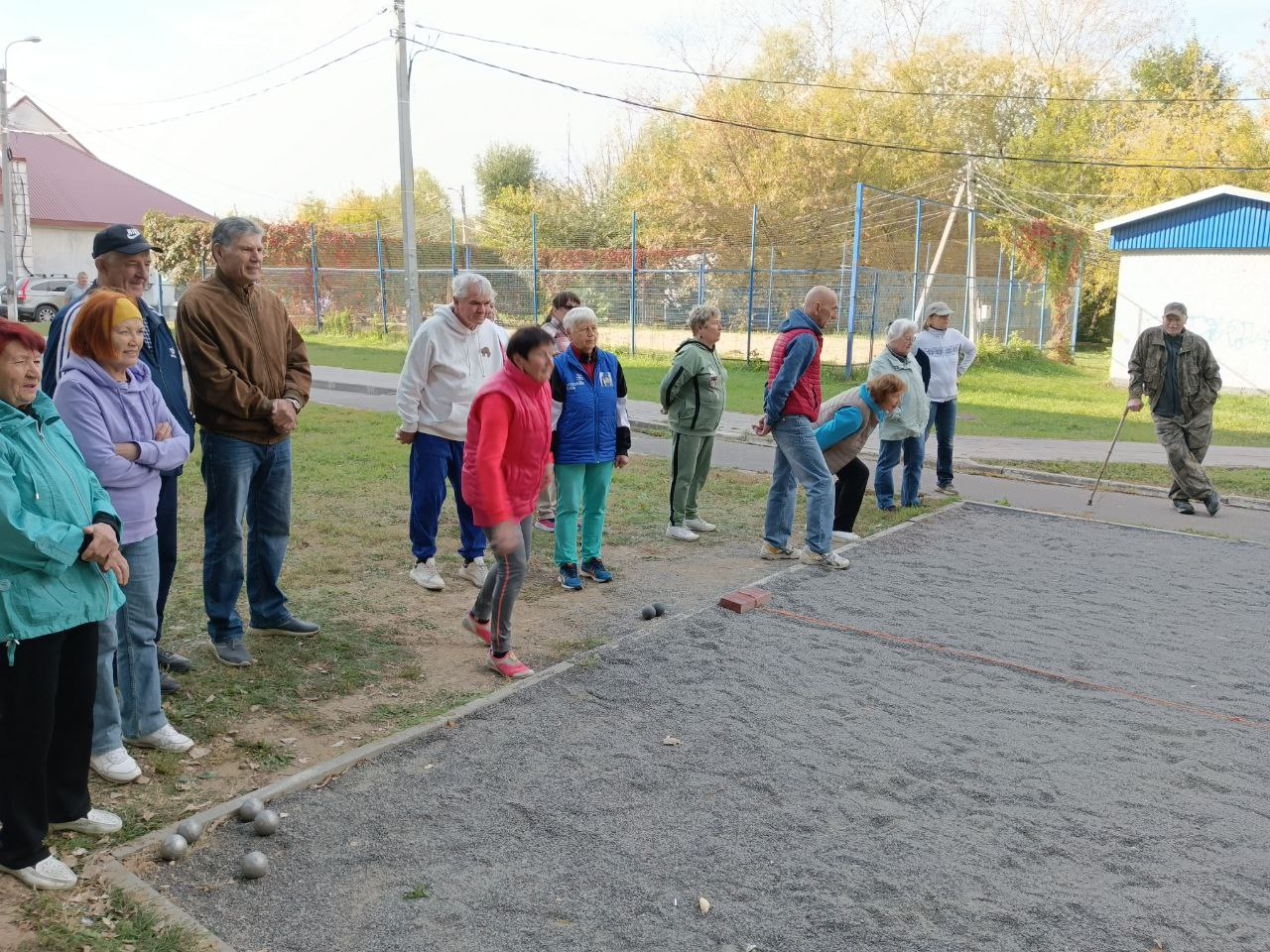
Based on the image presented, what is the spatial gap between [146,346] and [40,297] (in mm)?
36888

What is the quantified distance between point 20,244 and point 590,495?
40.4 metres

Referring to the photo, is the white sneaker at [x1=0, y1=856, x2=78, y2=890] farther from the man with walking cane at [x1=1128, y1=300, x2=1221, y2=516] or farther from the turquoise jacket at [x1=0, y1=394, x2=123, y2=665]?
the man with walking cane at [x1=1128, y1=300, x2=1221, y2=516]

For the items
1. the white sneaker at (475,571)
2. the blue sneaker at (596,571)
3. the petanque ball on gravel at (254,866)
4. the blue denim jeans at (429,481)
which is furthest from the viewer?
the blue sneaker at (596,571)

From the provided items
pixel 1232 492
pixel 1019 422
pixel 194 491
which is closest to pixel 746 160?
pixel 1019 422

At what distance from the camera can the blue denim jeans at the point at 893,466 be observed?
9969 mm

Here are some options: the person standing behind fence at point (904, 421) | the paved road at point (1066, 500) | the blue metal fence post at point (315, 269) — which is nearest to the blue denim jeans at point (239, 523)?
the person standing behind fence at point (904, 421)

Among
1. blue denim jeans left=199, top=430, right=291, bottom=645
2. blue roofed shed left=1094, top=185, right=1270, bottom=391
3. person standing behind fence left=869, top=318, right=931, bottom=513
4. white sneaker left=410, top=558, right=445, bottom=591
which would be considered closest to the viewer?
blue denim jeans left=199, top=430, right=291, bottom=645

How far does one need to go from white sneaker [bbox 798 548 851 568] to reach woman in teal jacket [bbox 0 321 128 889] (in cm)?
532

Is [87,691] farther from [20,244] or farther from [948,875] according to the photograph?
[20,244]

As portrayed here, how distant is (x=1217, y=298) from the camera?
21.8 meters

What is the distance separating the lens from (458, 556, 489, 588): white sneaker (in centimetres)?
704

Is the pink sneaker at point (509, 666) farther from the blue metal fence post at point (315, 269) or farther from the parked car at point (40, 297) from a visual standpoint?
the parked car at point (40, 297)

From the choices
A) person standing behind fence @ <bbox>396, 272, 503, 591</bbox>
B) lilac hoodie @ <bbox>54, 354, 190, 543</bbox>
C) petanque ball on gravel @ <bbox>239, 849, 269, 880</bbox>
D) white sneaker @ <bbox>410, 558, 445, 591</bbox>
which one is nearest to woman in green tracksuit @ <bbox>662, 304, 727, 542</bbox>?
person standing behind fence @ <bbox>396, 272, 503, 591</bbox>

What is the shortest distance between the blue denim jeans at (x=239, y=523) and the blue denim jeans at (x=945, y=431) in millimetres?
6916
